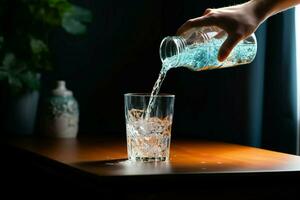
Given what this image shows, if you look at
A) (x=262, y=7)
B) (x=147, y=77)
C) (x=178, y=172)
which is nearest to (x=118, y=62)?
(x=147, y=77)

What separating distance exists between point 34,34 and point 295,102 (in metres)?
0.93

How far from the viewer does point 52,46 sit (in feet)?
8.77

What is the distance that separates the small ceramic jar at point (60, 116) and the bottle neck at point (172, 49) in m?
0.71

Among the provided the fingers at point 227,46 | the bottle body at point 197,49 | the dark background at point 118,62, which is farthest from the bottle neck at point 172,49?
the dark background at point 118,62

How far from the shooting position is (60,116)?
237 cm

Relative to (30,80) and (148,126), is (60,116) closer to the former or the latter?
(30,80)

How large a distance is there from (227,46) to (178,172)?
36cm

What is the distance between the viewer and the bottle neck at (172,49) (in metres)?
1.70

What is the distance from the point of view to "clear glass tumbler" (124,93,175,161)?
5.30 feet

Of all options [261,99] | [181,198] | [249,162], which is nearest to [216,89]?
[261,99]

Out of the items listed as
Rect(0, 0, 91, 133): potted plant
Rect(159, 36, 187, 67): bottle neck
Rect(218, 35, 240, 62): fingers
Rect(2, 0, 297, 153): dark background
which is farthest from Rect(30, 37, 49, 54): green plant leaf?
Rect(218, 35, 240, 62): fingers

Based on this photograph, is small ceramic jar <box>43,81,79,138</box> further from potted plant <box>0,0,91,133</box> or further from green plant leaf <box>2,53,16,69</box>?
green plant leaf <box>2,53,16,69</box>

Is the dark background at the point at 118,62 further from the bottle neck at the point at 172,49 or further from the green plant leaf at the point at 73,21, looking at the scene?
the bottle neck at the point at 172,49

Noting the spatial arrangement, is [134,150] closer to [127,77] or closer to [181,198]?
[181,198]
